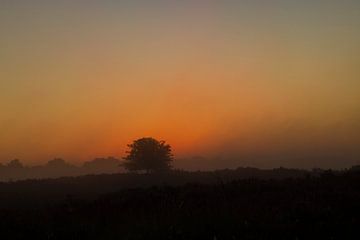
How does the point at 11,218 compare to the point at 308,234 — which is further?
the point at 11,218

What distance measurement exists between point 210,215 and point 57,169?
5894 inches

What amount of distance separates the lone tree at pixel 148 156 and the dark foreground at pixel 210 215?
38.8 meters

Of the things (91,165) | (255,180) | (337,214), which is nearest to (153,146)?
(255,180)

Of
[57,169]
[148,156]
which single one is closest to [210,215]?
[148,156]

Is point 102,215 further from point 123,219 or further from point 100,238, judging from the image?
point 100,238

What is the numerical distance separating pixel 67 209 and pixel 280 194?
815 cm

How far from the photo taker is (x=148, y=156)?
59.6 metres

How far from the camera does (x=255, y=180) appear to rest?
71.6 ft

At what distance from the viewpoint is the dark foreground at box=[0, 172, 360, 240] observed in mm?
12469

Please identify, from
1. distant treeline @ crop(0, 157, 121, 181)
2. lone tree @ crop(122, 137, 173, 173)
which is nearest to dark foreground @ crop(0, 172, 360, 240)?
lone tree @ crop(122, 137, 173, 173)

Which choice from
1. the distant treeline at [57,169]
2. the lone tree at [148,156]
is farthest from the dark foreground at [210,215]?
the distant treeline at [57,169]

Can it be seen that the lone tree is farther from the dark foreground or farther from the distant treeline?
the distant treeline

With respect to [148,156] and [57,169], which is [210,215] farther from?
[57,169]

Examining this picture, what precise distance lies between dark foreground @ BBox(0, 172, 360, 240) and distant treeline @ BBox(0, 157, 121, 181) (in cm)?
12172
